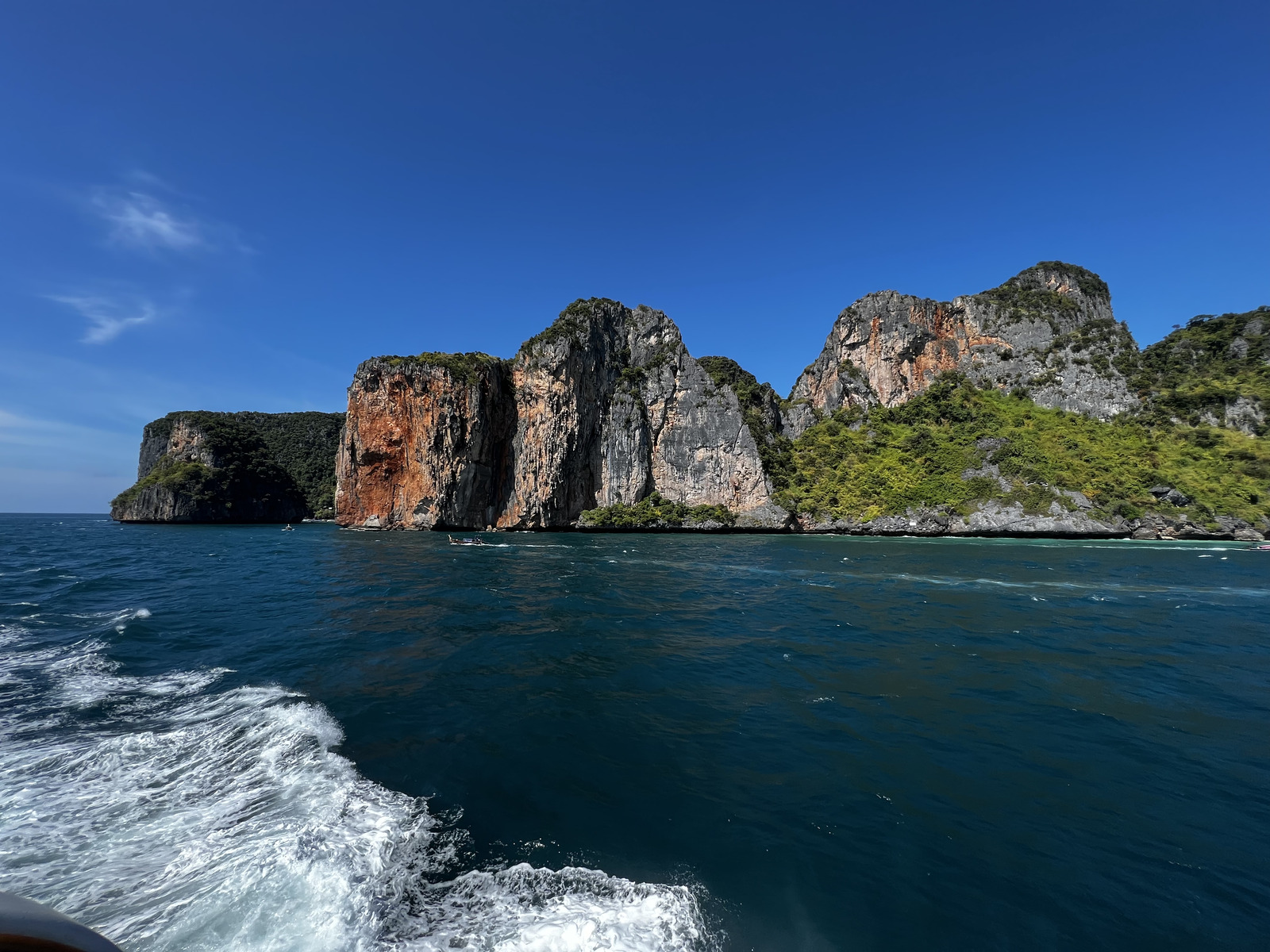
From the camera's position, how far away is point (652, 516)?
225 ft

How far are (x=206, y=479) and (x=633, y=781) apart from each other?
381ft

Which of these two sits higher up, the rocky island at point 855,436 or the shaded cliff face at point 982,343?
the shaded cliff face at point 982,343

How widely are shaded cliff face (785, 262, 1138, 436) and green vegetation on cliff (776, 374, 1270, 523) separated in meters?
4.87

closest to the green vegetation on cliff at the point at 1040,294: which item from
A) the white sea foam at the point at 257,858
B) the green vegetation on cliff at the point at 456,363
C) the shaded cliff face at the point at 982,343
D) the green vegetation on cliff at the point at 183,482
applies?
the shaded cliff face at the point at 982,343

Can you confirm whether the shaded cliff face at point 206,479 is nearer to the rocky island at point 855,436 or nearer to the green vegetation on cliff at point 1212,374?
the rocky island at point 855,436

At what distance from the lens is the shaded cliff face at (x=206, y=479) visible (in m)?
91.2

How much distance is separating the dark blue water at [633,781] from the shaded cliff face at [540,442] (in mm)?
52870

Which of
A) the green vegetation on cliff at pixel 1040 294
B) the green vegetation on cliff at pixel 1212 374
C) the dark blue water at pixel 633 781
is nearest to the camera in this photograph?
the dark blue water at pixel 633 781

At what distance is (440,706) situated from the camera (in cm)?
872

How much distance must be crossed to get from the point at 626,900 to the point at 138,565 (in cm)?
3530

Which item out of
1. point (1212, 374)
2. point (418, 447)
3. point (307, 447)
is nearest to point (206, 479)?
point (307, 447)

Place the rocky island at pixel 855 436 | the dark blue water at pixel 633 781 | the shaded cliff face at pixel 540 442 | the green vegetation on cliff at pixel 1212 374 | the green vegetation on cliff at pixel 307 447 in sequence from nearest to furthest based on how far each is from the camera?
the dark blue water at pixel 633 781
the rocky island at pixel 855 436
the green vegetation on cliff at pixel 1212 374
the shaded cliff face at pixel 540 442
the green vegetation on cliff at pixel 307 447

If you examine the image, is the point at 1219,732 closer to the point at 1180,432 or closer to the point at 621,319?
the point at 621,319

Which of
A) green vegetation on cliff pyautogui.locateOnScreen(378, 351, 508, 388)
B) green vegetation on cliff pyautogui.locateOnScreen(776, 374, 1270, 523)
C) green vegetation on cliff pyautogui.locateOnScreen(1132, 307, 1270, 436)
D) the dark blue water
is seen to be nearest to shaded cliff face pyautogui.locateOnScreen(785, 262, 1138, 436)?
green vegetation on cliff pyautogui.locateOnScreen(776, 374, 1270, 523)
